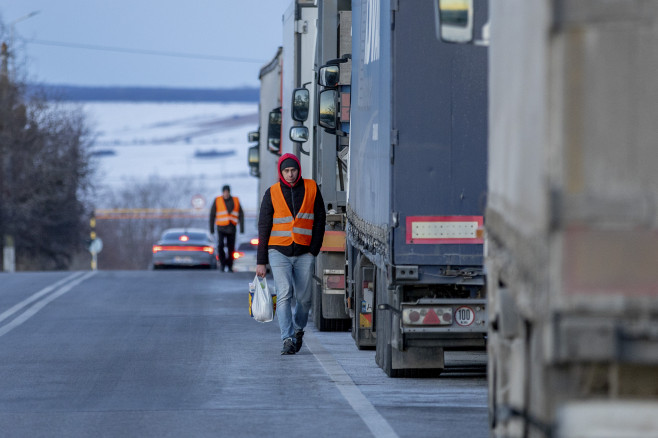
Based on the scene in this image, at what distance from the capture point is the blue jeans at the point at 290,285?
1368cm

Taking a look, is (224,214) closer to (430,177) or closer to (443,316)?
(443,316)

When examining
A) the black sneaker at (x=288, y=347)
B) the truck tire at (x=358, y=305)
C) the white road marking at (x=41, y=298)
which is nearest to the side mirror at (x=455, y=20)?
the truck tire at (x=358, y=305)

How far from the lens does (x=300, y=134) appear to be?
1722 cm

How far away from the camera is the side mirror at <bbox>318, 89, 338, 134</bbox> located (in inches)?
595

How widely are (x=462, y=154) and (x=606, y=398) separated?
220 inches

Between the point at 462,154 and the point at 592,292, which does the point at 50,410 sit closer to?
the point at 462,154

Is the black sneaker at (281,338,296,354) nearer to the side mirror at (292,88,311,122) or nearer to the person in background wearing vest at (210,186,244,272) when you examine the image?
the side mirror at (292,88,311,122)

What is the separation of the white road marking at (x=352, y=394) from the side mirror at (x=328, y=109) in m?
2.35

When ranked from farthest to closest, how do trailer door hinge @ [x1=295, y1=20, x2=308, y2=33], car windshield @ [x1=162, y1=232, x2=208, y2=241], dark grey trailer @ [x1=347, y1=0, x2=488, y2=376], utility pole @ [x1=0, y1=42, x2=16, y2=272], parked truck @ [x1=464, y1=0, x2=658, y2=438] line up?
1. utility pole @ [x1=0, y1=42, x2=16, y2=272]
2. car windshield @ [x1=162, y1=232, x2=208, y2=241]
3. trailer door hinge @ [x1=295, y1=20, x2=308, y2=33]
4. dark grey trailer @ [x1=347, y1=0, x2=488, y2=376]
5. parked truck @ [x1=464, y1=0, x2=658, y2=438]

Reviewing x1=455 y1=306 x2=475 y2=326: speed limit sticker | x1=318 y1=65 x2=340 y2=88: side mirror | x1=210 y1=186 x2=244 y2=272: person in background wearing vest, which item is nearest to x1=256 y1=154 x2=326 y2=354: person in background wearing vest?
x1=318 y1=65 x2=340 y2=88: side mirror

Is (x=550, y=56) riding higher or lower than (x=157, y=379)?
higher

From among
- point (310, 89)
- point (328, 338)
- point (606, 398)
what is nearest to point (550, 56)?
point (606, 398)

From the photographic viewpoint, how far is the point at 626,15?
16.0ft

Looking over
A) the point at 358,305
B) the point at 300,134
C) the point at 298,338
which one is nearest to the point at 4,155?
the point at 300,134
